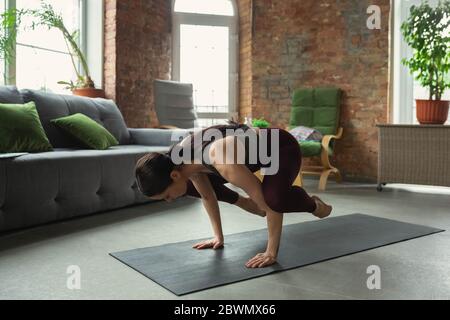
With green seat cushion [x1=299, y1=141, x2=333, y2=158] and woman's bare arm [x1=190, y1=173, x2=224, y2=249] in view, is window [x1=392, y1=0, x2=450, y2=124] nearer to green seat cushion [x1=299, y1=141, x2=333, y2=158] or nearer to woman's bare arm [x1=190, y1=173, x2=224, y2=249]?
green seat cushion [x1=299, y1=141, x2=333, y2=158]

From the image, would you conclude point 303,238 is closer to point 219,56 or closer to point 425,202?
point 425,202

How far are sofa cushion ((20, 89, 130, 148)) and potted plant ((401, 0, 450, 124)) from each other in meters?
2.83

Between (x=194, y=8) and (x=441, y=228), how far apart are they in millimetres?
3987

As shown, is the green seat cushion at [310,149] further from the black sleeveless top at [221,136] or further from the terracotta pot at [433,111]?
the black sleeveless top at [221,136]

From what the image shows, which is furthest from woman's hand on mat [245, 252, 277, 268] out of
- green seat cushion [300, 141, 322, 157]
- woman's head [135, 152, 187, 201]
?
green seat cushion [300, 141, 322, 157]

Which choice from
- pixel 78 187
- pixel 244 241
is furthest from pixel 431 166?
pixel 78 187

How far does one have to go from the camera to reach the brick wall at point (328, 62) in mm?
5125

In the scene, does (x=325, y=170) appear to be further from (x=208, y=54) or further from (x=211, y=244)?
(x=211, y=244)

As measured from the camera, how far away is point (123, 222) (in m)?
2.95

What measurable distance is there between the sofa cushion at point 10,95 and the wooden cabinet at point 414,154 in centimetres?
327

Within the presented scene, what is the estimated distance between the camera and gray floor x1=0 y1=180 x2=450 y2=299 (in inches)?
66.7

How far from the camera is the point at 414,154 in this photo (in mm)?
4320

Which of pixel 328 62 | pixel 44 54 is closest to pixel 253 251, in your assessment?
pixel 44 54

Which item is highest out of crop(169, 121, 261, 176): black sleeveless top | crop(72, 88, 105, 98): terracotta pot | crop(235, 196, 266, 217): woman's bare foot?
crop(72, 88, 105, 98): terracotta pot
